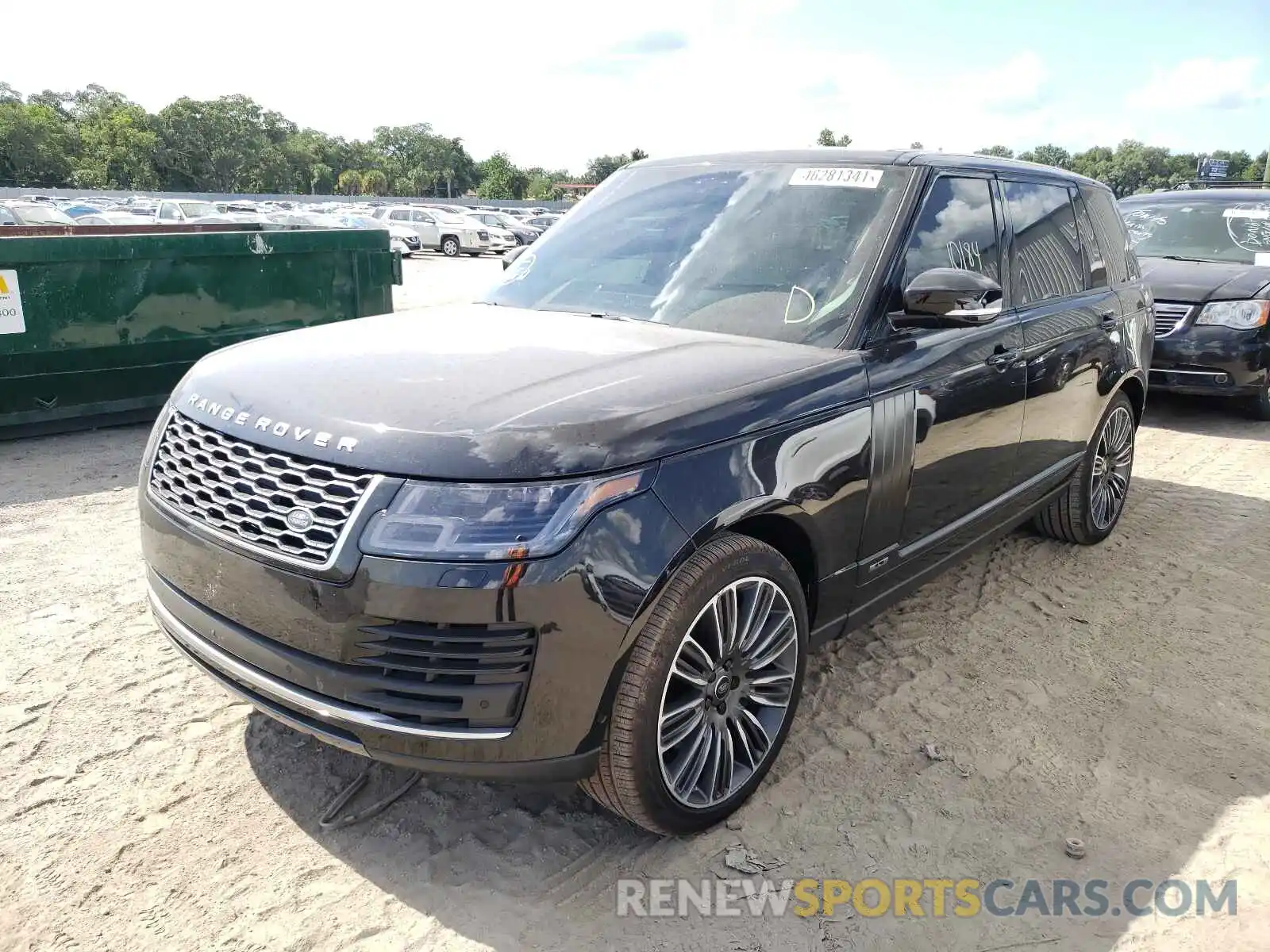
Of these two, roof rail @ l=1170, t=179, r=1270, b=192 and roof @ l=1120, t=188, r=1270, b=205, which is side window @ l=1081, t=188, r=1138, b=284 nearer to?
roof @ l=1120, t=188, r=1270, b=205

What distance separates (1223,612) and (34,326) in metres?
7.17

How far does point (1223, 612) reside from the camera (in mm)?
4504

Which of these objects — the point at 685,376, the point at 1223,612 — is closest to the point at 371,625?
the point at 685,376

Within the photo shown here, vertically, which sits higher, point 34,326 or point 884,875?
point 34,326

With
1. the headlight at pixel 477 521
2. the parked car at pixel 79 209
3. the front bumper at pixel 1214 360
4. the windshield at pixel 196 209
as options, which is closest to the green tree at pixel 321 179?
the parked car at pixel 79 209

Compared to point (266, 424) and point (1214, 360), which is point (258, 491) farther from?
point (1214, 360)

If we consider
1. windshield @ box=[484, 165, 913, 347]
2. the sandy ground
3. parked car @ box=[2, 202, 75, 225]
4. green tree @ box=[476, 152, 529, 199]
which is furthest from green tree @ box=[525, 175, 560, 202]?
the sandy ground

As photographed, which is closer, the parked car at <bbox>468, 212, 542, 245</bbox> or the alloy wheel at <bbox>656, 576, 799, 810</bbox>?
the alloy wheel at <bbox>656, 576, 799, 810</bbox>

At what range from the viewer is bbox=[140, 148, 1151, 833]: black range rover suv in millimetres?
2227

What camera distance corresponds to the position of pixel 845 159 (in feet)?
12.0

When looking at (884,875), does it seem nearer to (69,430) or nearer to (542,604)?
(542,604)

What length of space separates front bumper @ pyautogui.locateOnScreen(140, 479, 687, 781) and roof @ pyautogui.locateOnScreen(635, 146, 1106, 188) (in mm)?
1952

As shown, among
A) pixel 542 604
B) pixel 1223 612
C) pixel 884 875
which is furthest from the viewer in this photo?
pixel 1223 612

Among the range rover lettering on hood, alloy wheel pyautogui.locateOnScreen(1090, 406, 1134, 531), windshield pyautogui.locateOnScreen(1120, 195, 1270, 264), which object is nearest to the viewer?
the range rover lettering on hood
